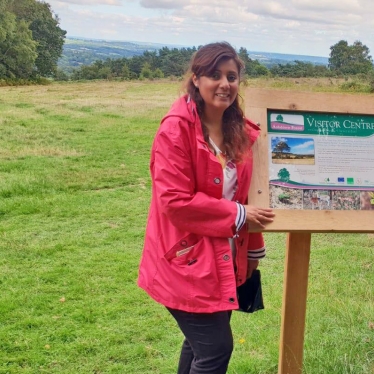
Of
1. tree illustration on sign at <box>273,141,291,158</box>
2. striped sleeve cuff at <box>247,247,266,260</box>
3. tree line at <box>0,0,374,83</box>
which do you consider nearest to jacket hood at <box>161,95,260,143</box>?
tree illustration on sign at <box>273,141,291,158</box>

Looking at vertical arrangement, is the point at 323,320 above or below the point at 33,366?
above

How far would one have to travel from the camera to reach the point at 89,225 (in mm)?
7316

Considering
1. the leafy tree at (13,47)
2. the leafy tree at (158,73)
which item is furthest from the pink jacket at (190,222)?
the leafy tree at (158,73)

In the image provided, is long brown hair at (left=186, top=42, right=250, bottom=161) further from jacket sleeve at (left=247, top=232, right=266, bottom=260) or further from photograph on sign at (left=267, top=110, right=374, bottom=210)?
jacket sleeve at (left=247, top=232, right=266, bottom=260)

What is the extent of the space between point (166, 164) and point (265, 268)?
390 centimetres

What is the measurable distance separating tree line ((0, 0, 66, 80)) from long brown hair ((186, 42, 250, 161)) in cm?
4221

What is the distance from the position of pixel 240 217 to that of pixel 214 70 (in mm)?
683

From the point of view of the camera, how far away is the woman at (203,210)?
2.38 m

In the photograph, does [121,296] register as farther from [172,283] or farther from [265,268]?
[172,283]

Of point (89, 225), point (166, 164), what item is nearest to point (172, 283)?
point (166, 164)

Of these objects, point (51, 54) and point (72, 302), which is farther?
point (51, 54)

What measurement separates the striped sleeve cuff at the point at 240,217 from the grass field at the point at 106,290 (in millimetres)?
749

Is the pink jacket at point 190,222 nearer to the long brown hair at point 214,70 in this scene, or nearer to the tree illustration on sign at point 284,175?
the long brown hair at point 214,70

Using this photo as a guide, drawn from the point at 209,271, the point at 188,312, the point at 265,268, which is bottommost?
the point at 265,268
